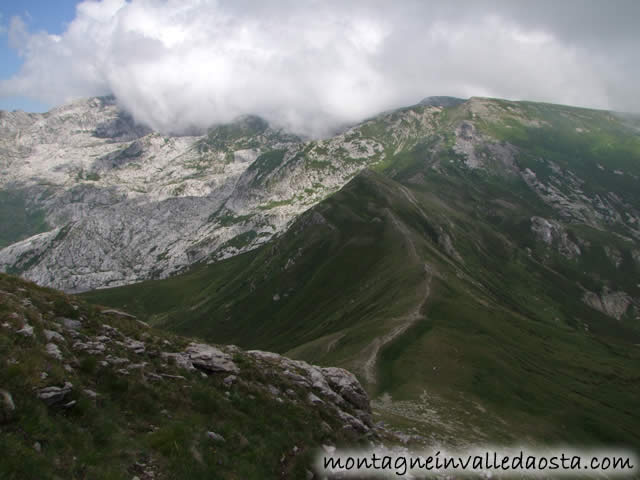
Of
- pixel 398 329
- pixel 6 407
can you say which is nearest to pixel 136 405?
pixel 6 407

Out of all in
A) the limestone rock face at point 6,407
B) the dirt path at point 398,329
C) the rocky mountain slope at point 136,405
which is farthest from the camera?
the dirt path at point 398,329

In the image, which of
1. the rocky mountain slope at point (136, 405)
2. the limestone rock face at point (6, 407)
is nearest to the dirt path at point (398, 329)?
the rocky mountain slope at point (136, 405)

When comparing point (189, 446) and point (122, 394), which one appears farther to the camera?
point (122, 394)

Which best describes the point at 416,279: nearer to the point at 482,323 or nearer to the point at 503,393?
the point at 482,323

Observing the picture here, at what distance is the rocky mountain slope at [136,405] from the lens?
503 inches

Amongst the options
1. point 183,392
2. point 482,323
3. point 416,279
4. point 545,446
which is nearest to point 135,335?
point 183,392

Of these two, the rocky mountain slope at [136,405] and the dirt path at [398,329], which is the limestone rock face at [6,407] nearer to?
the rocky mountain slope at [136,405]

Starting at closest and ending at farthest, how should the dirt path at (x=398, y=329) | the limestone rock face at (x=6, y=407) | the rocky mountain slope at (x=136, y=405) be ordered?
the limestone rock face at (x=6, y=407) → the rocky mountain slope at (x=136, y=405) → the dirt path at (x=398, y=329)

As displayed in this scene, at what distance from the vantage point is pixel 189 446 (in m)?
15.9

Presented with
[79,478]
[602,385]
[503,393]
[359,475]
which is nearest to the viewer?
[79,478]

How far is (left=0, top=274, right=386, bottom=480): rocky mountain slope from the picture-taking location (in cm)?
1277

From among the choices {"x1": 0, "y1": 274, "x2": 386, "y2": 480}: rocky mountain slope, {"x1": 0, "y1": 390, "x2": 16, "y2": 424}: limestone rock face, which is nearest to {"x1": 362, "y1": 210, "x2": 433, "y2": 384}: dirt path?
{"x1": 0, "y1": 274, "x2": 386, "y2": 480}: rocky mountain slope

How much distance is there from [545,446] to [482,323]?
55.7 meters

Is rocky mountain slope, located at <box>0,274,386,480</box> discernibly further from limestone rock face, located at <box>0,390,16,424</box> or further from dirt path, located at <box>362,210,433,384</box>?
dirt path, located at <box>362,210,433,384</box>
